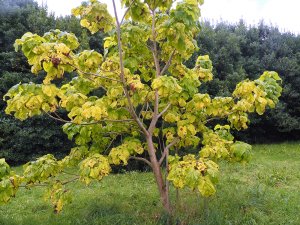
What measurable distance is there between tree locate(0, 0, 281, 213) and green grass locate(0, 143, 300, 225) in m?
0.60

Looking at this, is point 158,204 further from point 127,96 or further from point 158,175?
point 127,96

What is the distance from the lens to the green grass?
4.90 metres

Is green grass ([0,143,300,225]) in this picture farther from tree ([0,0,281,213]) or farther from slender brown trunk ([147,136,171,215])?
tree ([0,0,281,213])

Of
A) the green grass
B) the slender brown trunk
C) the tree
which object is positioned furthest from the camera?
the green grass

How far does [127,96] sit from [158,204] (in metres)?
2.13

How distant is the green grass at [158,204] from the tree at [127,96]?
60cm

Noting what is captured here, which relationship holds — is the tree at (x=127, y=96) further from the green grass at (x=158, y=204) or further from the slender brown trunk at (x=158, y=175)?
the green grass at (x=158, y=204)

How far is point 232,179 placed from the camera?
7336mm

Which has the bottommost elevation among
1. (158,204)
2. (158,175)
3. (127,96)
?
(158,204)

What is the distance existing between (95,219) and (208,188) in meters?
2.08

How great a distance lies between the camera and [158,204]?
5418 mm

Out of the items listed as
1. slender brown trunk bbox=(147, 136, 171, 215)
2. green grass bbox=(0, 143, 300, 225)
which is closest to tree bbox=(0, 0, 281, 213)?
slender brown trunk bbox=(147, 136, 171, 215)

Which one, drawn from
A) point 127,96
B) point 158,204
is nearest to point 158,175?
point 158,204

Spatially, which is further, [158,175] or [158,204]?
[158,204]
